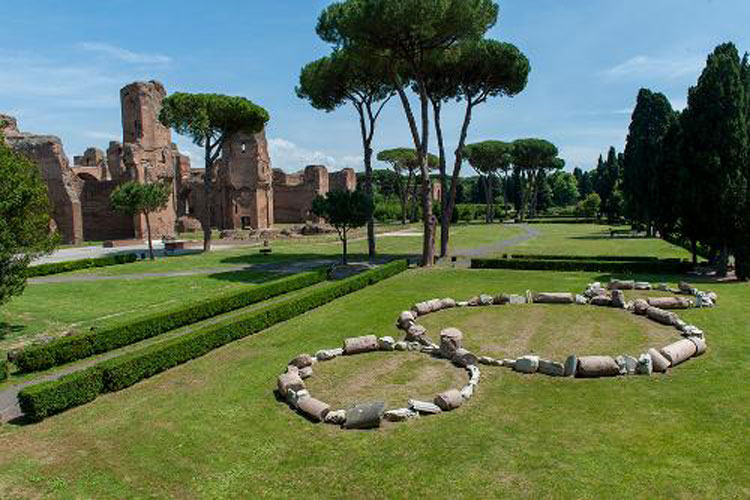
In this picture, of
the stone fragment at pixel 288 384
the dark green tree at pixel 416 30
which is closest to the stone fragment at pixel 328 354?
the stone fragment at pixel 288 384

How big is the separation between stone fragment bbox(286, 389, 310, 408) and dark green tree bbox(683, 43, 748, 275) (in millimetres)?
22316

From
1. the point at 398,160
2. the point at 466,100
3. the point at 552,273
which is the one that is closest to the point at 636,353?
the point at 552,273

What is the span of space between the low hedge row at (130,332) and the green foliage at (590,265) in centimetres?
1397

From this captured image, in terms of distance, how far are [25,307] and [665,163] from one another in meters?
31.8

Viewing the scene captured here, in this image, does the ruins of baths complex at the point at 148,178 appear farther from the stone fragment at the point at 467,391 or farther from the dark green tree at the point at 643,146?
the stone fragment at the point at 467,391

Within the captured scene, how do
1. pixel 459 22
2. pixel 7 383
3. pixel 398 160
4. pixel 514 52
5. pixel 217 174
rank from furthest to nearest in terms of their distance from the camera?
pixel 398 160, pixel 217 174, pixel 514 52, pixel 459 22, pixel 7 383

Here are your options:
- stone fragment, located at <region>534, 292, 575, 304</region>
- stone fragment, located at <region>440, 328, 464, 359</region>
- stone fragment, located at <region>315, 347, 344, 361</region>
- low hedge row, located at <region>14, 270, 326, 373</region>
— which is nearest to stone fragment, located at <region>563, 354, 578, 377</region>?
stone fragment, located at <region>440, 328, 464, 359</region>

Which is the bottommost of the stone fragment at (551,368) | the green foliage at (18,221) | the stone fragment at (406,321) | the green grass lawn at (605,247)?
the stone fragment at (551,368)

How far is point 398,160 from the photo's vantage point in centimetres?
8788

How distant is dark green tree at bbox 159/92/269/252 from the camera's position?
41.9 m

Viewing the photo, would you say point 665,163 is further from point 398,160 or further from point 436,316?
point 398,160

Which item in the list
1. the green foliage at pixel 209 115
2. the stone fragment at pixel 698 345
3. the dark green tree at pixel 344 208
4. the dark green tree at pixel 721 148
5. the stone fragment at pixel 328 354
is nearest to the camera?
the stone fragment at pixel 698 345

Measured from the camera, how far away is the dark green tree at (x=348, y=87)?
3475cm

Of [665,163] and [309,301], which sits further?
[665,163]
